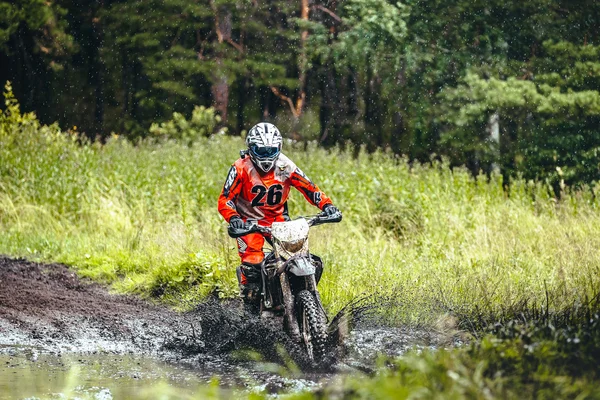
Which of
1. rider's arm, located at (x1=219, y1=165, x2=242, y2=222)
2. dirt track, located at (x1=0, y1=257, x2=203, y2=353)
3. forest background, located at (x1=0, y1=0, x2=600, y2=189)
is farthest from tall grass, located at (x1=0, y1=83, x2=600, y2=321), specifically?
forest background, located at (x1=0, y1=0, x2=600, y2=189)

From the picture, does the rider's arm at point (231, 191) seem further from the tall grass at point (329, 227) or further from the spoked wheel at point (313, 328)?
the tall grass at point (329, 227)

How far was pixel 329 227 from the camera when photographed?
14.6 metres

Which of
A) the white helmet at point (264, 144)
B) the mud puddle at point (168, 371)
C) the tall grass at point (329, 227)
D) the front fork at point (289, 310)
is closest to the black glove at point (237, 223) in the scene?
the front fork at point (289, 310)

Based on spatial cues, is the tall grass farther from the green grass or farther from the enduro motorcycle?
the enduro motorcycle

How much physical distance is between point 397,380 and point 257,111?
42875mm

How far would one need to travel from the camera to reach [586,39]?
23391mm

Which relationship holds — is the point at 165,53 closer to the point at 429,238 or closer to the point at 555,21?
the point at 555,21

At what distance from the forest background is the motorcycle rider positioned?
10137 millimetres

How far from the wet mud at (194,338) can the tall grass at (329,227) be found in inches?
31.2

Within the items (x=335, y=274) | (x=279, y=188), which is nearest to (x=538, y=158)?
(x=335, y=274)

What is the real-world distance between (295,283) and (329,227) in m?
6.65

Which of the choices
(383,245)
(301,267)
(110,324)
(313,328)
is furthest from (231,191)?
(383,245)

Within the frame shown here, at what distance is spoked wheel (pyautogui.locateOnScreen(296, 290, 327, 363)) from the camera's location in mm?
7418

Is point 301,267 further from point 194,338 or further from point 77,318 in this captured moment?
point 77,318
